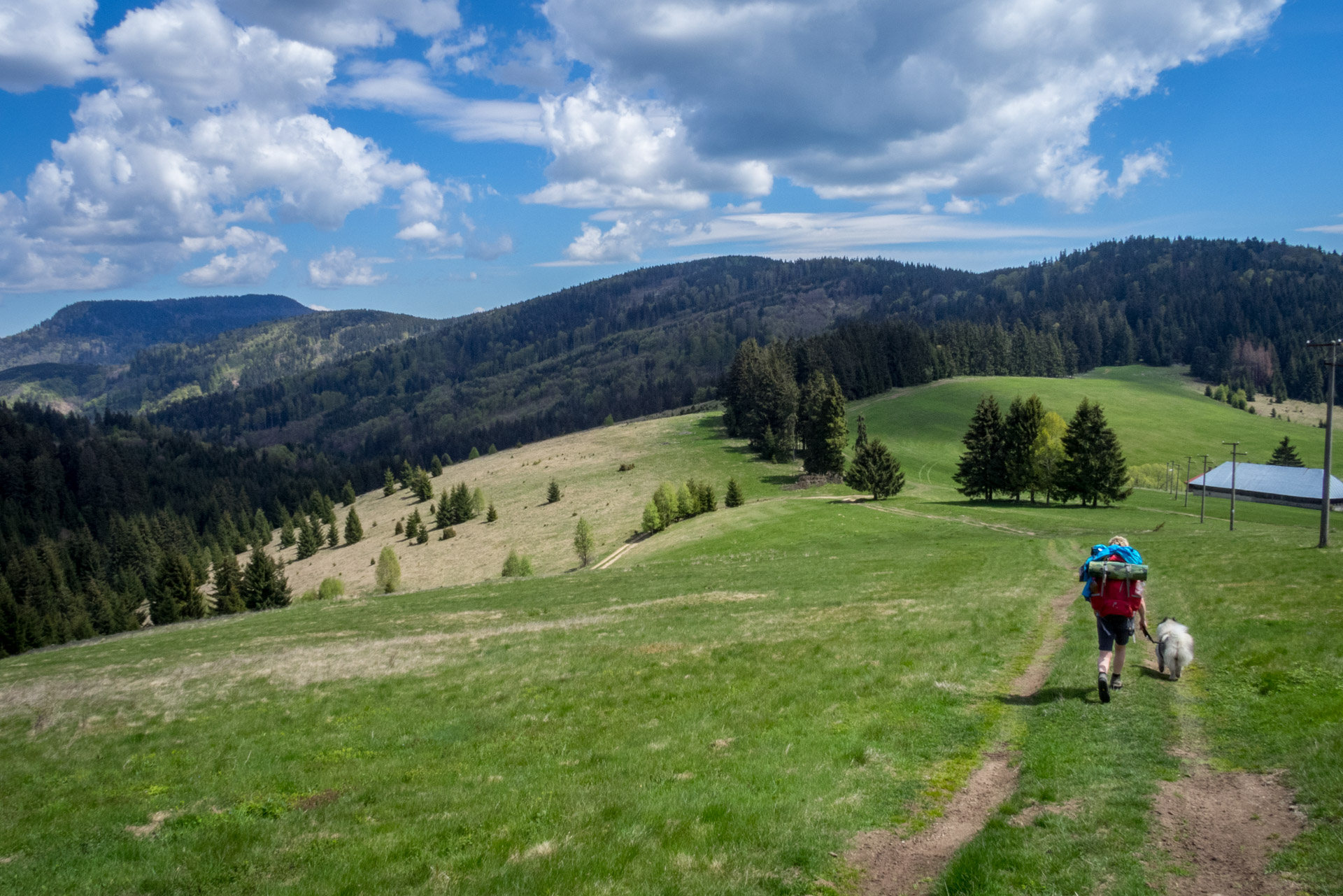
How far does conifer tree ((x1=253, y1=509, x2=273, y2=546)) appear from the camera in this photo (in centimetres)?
15838

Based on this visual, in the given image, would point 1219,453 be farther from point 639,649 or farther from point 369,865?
point 369,865

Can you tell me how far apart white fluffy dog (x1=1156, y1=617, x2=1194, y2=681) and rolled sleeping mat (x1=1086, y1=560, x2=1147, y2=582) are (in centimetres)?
218

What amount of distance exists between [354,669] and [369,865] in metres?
17.0

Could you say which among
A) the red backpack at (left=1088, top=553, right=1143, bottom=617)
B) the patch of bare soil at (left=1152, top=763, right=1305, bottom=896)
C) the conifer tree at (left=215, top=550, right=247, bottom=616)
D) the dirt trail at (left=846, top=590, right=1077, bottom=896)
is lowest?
the conifer tree at (left=215, top=550, right=247, bottom=616)

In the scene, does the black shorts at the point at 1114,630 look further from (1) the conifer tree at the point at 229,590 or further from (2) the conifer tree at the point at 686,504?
(1) the conifer tree at the point at 229,590

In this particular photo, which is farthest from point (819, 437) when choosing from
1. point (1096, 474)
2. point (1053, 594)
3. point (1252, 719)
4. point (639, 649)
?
point (1252, 719)

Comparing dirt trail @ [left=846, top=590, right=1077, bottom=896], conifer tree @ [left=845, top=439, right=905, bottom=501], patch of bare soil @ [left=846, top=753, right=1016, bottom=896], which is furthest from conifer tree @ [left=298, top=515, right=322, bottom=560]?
patch of bare soil @ [left=846, top=753, right=1016, bottom=896]

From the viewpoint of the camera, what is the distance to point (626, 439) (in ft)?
472

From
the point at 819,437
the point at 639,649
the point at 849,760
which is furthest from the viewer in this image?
the point at 819,437

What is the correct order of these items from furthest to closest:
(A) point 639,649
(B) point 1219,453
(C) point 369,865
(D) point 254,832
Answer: (B) point 1219,453, (A) point 639,649, (D) point 254,832, (C) point 369,865

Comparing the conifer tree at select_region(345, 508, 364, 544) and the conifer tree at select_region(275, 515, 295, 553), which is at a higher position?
the conifer tree at select_region(345, 508, 364, 544)

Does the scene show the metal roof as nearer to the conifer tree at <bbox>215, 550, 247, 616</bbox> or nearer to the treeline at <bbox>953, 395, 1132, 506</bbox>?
the treeline at <bbox>953, 395, 1132, 506</bbox>

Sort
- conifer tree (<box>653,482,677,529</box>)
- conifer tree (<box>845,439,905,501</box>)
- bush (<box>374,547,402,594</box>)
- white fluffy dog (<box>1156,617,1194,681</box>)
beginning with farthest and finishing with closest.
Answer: conifer tree (<box>653,482,677,529</box>)
bush (<box>374,547,402,594</box>)
conifer tree (<box>845,439,905,501</box>)
white fluffy dog (<box>1156,617,1194,681</box>)

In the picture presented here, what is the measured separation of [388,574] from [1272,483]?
116667mm
